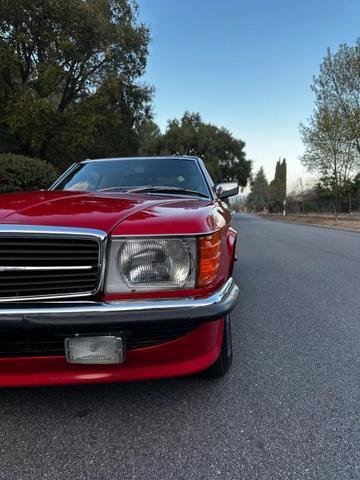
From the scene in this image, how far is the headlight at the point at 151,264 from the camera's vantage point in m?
1.80

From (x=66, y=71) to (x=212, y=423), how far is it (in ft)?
50.3

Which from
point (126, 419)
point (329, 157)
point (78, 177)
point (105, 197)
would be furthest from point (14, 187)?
point (329, 157)

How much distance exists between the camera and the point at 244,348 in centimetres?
295

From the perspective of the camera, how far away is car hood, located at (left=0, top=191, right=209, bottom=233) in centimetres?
183

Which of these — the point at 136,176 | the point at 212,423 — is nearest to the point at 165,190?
the point at 136,176

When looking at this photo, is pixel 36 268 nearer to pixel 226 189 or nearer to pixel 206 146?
pixel 226 189

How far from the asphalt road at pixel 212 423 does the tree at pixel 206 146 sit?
3270 cm

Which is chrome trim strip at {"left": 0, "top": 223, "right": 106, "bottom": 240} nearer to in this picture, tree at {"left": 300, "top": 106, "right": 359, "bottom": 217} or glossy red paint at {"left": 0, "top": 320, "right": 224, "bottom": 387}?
glossy red paint at {"left": 0, "top": 320, "right": 224, "bottom": 387}

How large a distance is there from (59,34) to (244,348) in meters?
14.2

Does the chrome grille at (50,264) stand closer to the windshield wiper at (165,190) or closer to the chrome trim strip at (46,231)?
the chrome trim strip at (46,231)

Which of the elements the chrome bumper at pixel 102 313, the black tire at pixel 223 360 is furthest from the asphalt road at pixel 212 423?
the chrome bumper at pixel 102 313

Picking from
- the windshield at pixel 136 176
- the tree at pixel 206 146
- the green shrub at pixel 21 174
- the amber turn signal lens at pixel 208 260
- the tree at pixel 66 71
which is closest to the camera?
the amber turn signal lens at pixel 208 260

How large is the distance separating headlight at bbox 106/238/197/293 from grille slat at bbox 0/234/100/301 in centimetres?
9

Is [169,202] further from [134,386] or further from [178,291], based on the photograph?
[134,386]
